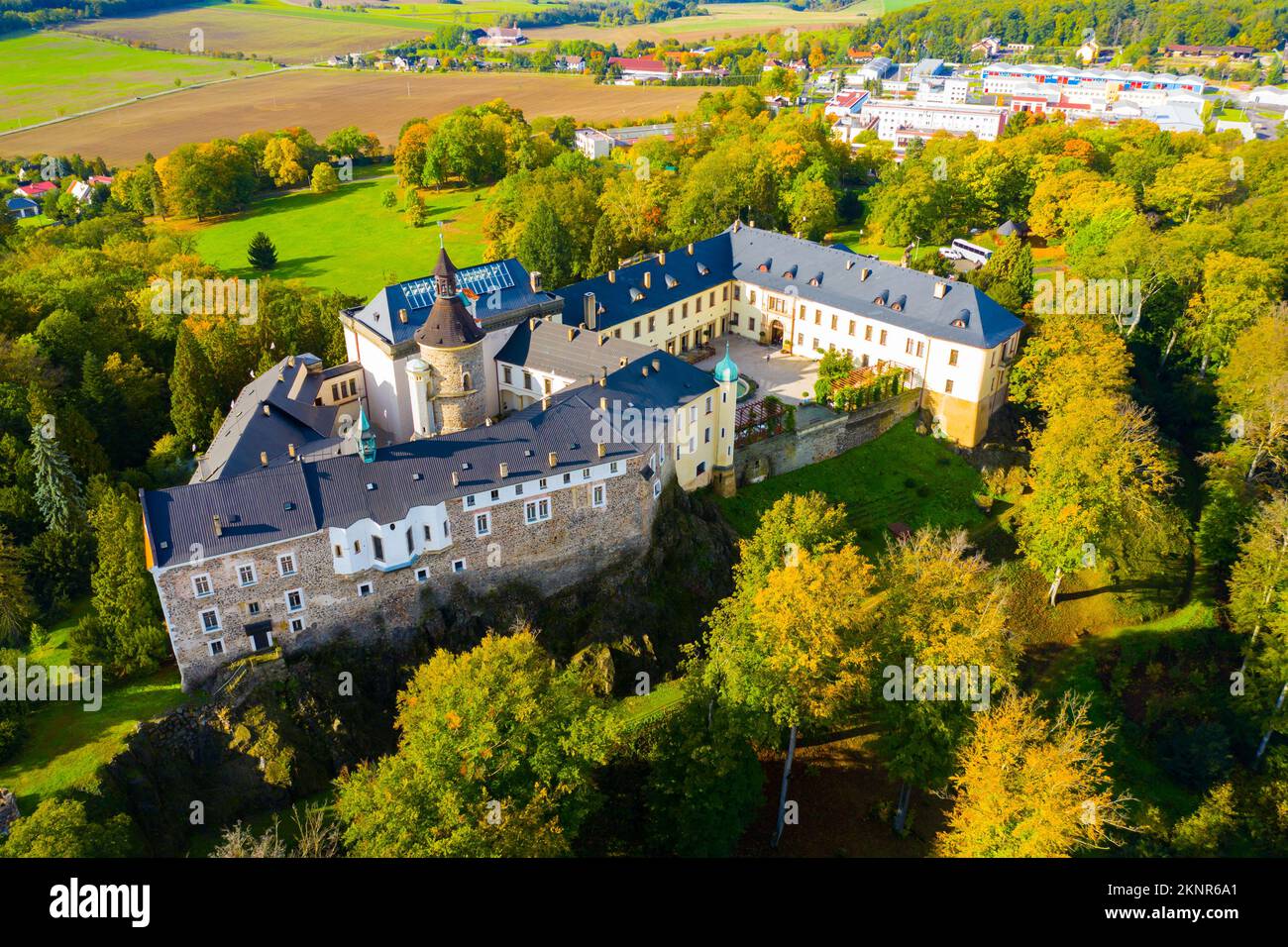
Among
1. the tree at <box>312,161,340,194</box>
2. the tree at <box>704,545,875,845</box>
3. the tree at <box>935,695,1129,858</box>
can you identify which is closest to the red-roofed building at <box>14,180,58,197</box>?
the tree at <box>312,161,340,194</box>

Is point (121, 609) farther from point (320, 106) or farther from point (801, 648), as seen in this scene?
point (320, 106)

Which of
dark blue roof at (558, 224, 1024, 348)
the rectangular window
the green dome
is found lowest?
the rectangular window

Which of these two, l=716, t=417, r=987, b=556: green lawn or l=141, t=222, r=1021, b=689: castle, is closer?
l=141, t=222, r=1021, b=689: castle

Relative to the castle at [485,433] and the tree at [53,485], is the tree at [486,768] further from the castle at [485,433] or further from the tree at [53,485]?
the tree at [53,485]

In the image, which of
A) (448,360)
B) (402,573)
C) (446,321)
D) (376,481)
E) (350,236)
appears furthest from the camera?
(350,236)

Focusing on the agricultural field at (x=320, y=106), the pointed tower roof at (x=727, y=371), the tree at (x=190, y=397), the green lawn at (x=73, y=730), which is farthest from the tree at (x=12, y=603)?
the agricultural field at (x=320, y=106)

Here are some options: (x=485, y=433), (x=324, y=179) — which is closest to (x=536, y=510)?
(x=485, y=433)

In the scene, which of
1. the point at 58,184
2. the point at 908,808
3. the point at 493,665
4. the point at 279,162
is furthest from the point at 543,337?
the point at 58,184

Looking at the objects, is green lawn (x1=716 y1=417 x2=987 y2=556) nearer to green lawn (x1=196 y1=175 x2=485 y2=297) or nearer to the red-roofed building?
green lawn (x1=196 y1=175 x2=485 y2=297)
